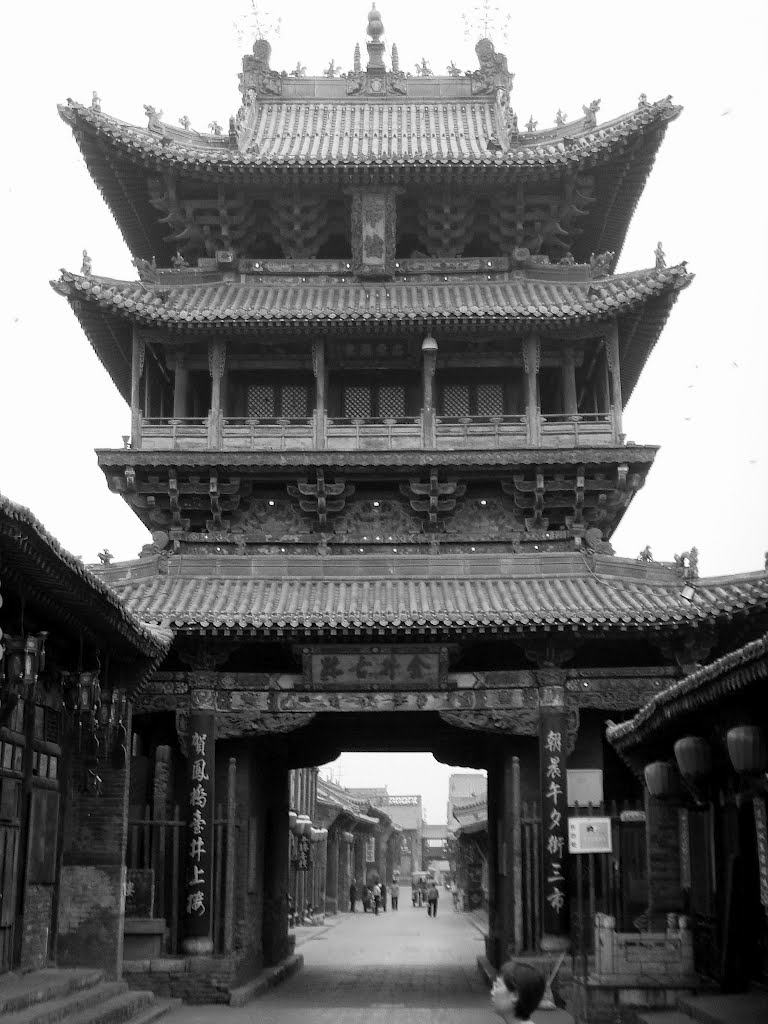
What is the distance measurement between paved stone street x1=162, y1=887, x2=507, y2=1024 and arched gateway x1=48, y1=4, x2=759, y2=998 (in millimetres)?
1013

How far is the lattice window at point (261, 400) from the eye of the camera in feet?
80.7

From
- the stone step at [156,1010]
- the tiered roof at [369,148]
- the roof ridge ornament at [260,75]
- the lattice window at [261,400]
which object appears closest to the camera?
the stone step at [156,1010]

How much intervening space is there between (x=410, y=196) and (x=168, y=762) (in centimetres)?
1188

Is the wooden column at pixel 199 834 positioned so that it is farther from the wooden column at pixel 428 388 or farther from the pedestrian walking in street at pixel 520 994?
the pedestrian walking in street at pixel 520 994

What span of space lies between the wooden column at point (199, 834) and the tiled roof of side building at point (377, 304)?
7337 millimetres

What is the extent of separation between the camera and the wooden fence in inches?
770

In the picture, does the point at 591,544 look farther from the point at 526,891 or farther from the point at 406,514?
the point at 526,891

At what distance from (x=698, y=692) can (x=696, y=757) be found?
1739mm

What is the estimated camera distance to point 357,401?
974 inches

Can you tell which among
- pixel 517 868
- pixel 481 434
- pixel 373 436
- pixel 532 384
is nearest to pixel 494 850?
pixel 517 868

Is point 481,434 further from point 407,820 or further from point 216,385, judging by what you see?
point 407,820

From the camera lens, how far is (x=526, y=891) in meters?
19.7

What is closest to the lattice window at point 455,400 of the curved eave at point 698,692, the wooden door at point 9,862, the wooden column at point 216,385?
the wooden column at point 216,385

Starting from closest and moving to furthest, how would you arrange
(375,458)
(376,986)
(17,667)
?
(17,667), (375,458), (376,986)
